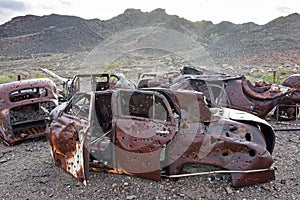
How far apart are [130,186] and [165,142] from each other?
2.74 feet

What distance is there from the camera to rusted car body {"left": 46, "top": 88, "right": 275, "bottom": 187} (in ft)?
14.7

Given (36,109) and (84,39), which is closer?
(36,109)

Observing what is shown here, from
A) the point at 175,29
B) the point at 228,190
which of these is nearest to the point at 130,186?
the point at 228,190

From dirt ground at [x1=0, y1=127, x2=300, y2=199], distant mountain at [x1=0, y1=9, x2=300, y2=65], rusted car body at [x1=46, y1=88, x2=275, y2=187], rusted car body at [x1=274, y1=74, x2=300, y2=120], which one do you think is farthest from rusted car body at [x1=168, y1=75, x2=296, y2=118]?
distant mountain at [x1=0, y1=9, x2=300, y2=65]

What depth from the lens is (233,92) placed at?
754 cm

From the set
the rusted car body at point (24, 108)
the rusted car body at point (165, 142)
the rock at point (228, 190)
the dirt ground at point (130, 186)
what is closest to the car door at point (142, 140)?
the rusted car body at point (165, 142)

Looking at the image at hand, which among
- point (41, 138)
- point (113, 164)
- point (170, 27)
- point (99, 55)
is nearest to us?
point (113, 164)

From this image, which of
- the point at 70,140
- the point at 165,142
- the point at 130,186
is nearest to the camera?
the point at 165,142

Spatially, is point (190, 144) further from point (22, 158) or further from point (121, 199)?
point (22, 158)

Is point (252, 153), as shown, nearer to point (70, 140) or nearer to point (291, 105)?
point (70, 140)

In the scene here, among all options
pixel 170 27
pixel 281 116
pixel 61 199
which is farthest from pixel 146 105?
pixel 170 27

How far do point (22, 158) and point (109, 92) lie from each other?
225 centimetres

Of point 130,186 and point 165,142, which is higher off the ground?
point 165,142

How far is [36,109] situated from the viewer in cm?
732
